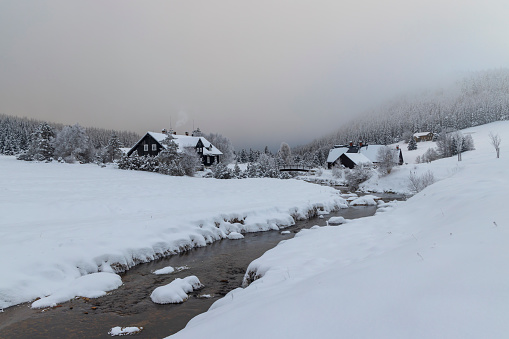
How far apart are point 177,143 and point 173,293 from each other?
166ft

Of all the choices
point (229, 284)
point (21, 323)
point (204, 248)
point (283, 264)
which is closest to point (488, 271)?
point (283, 264)

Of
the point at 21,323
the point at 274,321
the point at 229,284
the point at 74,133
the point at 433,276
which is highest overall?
the point at 74,133

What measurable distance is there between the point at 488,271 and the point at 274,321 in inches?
108

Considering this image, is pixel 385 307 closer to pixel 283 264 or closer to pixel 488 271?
pixel 488 271

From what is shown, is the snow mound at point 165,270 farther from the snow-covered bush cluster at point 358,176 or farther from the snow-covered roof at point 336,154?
the snow-covered roof at point 336,154

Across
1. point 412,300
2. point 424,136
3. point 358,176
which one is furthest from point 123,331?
point 424,136

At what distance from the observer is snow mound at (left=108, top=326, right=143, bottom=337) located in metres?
7.49

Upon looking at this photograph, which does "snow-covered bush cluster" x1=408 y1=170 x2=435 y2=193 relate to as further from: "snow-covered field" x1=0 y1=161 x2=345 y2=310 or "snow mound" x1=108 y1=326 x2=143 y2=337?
"snow mound" x1=108 y1=326 x2=143 y2=337

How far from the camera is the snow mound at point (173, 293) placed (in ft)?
30.4

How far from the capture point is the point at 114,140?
61.9m

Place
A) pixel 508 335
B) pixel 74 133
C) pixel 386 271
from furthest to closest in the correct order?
pixel 74 133 < pixel 386 271 < pixel 508 335

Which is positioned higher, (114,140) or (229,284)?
(114,140)

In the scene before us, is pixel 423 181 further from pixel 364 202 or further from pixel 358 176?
pixel 358 176

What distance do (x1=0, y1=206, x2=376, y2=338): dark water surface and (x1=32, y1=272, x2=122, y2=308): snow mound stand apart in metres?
0.24
